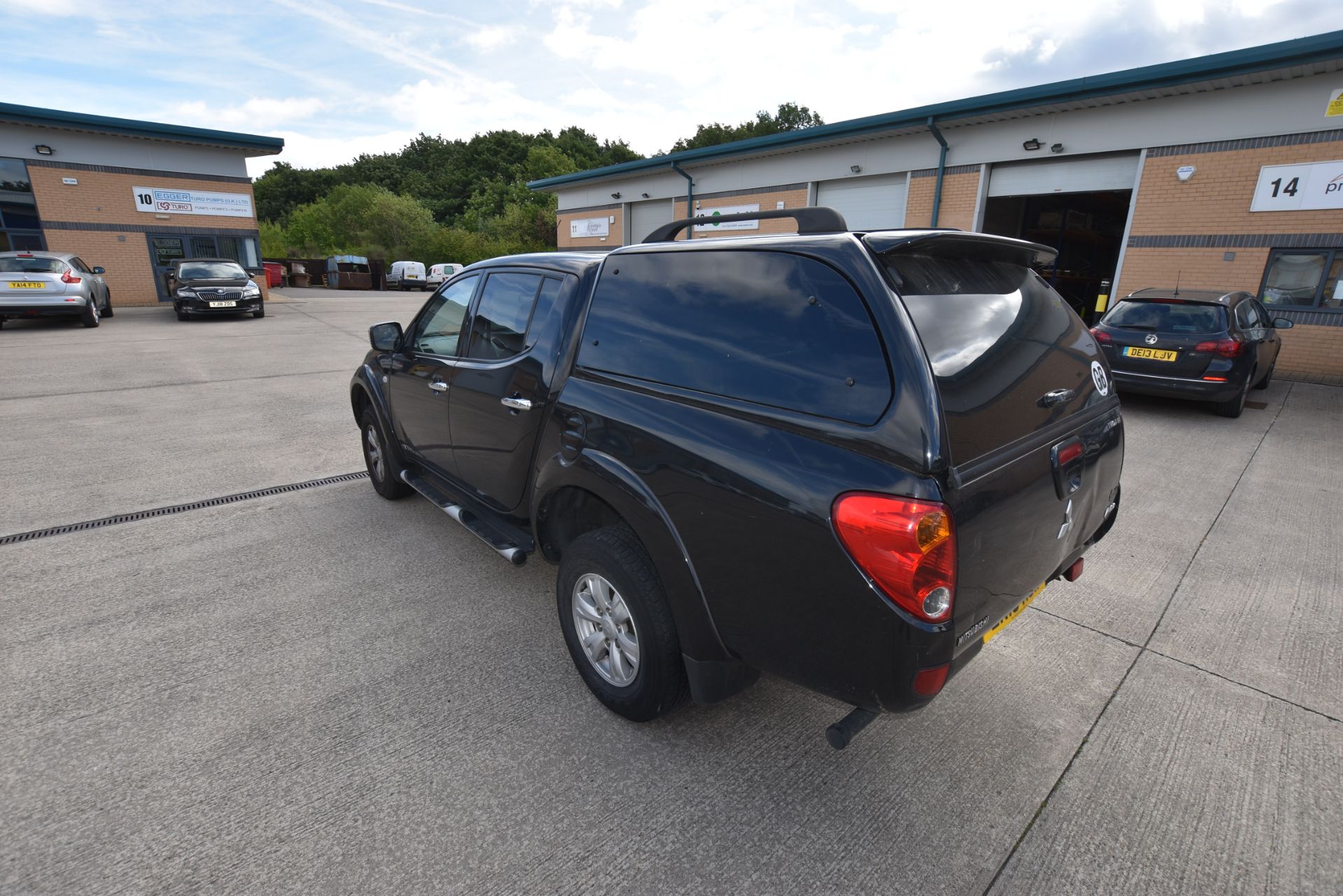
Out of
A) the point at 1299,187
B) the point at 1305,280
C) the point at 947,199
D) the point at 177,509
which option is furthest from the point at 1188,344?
the point at 177,509

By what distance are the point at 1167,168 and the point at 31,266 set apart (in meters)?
22.2

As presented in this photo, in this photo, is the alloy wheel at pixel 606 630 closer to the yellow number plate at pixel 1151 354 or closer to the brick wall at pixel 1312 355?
the yellow number plate at pixel 1151 354

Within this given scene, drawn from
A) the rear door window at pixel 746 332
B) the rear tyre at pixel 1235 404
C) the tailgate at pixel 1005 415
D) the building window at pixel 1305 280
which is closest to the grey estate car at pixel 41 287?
the rear door window at pixel 746 332

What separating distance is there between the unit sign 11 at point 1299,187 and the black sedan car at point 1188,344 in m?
3.77

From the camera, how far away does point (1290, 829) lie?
6.56 ft

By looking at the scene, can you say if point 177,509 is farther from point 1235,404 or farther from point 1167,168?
point 1167,168

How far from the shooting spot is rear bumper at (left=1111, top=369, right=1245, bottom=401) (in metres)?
7.05

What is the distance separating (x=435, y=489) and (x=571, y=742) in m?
1.94

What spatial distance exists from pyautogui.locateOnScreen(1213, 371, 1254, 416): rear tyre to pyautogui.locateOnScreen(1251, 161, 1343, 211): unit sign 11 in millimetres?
4683

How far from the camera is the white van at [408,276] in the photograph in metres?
37.6

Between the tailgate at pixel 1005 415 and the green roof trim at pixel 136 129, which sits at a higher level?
the green roof trim at pixel 136 129

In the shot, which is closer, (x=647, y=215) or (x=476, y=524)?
(x=476, y=524)

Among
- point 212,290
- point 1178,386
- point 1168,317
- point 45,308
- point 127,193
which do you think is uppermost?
point 127,193

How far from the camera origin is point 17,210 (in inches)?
740
